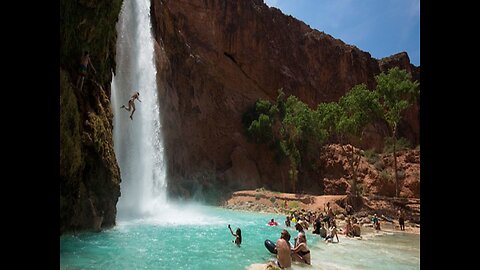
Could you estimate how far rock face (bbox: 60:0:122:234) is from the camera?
13188 millimetres

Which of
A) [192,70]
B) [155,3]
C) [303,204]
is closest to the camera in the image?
[303,204]

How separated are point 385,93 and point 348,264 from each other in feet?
80.5

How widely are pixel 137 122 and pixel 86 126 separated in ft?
44.8

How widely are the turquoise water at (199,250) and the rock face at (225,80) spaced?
22.1 m

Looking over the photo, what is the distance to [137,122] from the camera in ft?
95.5

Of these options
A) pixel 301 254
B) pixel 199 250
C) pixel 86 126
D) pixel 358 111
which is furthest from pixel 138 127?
pixel 301 254

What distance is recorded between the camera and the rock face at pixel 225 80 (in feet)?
141

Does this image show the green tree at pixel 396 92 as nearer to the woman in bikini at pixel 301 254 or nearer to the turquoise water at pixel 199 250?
the turquoise water at pixel 199 250

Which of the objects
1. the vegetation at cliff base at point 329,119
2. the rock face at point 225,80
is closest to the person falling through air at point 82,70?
the rock face at point 225,80

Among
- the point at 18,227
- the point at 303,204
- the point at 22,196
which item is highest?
the point at 22,196

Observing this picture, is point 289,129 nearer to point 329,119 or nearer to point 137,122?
point 329,119

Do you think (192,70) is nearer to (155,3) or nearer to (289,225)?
(155,3)
